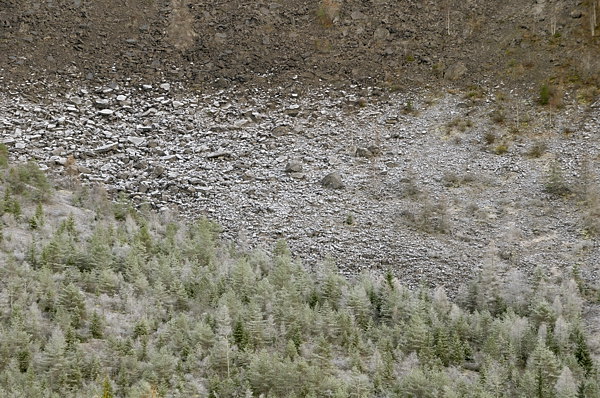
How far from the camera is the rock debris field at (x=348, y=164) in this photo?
21.3 m

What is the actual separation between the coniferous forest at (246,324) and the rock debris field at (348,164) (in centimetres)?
140

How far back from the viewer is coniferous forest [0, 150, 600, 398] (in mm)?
14945

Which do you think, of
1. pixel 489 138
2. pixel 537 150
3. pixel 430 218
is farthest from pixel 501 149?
pixel 430 218

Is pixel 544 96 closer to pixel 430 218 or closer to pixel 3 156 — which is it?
pixel 430 218

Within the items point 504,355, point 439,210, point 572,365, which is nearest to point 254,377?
point 504,355

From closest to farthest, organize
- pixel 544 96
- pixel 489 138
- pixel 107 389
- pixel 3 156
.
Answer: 1. pixel 107 389
2. pixel 3 156
3. pixel 489 138
4. pixel 544 96

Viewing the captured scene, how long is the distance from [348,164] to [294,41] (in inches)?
351

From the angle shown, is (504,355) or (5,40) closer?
(504,355)

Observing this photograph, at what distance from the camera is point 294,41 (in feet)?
105

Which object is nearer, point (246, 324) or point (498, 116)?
point (246, 324)

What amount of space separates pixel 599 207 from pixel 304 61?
1401 centimetres

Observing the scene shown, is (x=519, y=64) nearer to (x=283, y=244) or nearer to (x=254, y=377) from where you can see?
(x=283, y=244)

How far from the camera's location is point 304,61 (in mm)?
31016

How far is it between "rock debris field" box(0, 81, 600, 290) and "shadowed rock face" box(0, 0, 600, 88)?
1351 millimetres
